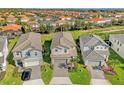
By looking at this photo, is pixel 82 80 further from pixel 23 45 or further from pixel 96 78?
pixel 23 45

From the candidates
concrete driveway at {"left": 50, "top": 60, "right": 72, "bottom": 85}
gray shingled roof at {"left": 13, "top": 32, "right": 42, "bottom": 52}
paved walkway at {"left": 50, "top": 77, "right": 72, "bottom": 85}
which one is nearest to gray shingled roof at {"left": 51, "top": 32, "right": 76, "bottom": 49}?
gray shingled roof at {"left": 13, "top": 32, "right": 42, "bottom": 52}

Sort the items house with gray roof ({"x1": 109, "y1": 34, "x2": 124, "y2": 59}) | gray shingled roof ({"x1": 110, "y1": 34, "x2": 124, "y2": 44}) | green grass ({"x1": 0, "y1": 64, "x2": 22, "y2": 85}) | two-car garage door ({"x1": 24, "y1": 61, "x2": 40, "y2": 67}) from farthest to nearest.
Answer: gray shingled roof ({"x1": 110, "y1": 34, "x2": 124, "y2": 44}), house with gray roof ({"x1": 109, "y1": 34, "x2": 124, "y2": 59}), two-car garage door ({"x1": 24, "y1": 61, "x2": 40, "y2": 67}), green grass ({"x1": 0, "y1": 64, "x2": 22, "y2": 85})

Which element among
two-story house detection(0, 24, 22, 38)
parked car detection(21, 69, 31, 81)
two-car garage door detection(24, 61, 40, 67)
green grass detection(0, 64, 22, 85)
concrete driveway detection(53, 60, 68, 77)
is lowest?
green grass detection(0, 64, 22, 85)

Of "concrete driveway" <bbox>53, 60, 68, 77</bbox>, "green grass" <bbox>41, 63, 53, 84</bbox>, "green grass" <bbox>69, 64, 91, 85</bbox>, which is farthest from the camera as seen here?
"concrete driveway" <bbox>53, 60, 68, 77</bbox>

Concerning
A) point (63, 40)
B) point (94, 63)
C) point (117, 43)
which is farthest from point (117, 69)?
point (63, 40)

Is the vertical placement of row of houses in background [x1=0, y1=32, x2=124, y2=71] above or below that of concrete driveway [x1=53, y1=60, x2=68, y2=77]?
above

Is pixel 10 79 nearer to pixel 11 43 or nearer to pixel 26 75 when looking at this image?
pixel 26 75

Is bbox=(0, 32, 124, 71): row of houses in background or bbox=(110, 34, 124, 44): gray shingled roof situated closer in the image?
bbox=(0, 32, 124, 71): row of houses in background

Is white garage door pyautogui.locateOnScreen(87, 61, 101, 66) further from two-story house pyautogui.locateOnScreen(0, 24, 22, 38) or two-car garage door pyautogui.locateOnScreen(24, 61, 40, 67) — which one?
two-story house pyautogui.locateOnScreen(0, 24, 22, 38)

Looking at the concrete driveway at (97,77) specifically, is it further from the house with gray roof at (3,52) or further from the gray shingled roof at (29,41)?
the house with gray roof at (3,52)
